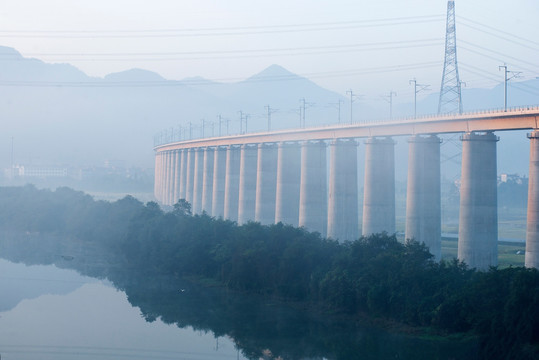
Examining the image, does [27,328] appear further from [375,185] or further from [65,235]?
[65,235]

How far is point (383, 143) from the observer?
4172cm

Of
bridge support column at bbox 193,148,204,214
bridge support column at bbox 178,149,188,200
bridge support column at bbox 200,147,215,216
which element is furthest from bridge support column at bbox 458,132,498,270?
bridge support column at bbox 178,149,188,200

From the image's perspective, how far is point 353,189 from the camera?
44031 mm

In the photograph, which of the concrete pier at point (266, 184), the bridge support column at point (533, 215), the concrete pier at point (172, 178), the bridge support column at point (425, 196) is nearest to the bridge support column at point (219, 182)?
the concrete pier at point (266, 184)

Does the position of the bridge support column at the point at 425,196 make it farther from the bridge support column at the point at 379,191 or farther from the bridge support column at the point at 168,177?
the bridge support column at the point at 168,177

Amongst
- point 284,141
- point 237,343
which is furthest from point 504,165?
point 237,343

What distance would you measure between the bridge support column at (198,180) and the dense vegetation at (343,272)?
18519 mm

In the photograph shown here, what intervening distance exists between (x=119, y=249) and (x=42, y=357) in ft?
75.8

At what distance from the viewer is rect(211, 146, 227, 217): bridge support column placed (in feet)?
204

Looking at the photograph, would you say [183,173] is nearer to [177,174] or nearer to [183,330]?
[177,174]

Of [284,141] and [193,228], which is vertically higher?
[284,141]

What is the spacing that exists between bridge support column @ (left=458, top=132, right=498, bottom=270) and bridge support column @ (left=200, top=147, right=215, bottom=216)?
Answer: 3382 centimetres

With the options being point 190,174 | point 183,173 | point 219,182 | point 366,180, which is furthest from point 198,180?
point 366,180

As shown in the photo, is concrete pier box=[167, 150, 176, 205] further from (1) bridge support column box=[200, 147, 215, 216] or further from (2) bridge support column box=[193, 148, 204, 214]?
(1) bridge support column box=[200, 147, 215, 216]
